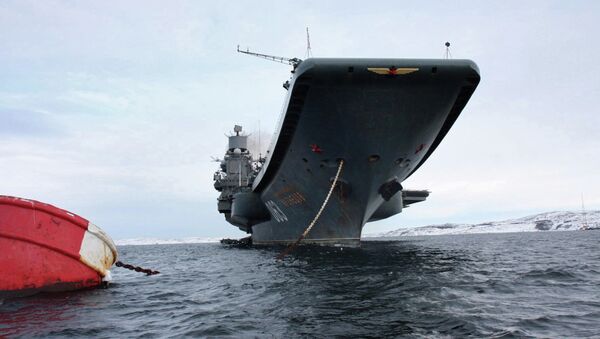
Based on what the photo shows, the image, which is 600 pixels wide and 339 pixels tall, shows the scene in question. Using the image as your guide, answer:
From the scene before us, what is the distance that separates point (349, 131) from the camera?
1805cm

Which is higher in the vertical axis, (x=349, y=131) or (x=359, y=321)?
(x=349, y=131)

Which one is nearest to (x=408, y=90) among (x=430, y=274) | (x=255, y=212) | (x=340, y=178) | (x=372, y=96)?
(x=372, y=96)

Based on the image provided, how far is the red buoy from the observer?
859cm

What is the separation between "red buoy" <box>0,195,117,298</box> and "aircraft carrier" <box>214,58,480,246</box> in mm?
8573

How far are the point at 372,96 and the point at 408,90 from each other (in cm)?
144

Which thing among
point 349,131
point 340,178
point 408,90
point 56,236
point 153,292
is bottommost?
point 153,292

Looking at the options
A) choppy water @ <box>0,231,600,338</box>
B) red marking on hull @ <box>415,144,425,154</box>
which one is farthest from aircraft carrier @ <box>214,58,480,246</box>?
choppy water @ <box>0,231,600,338</box>

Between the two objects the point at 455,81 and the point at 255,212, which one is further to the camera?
the point at 255,212

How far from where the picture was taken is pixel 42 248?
8859mm

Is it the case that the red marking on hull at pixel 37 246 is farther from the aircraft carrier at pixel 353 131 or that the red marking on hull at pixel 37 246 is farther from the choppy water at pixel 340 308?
the aircraft carrier at pixel 353 131

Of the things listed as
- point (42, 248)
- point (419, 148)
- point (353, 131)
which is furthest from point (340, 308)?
point (419, 148)

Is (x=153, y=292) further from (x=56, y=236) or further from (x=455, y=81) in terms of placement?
(x=455, y=81)

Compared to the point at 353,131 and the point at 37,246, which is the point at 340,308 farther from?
the point at 353,131

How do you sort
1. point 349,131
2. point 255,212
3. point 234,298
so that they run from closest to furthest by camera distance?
point 234,298 < point 349,131 < point 255,212
